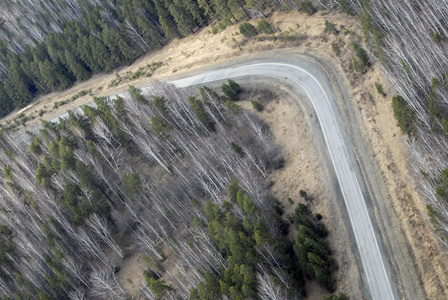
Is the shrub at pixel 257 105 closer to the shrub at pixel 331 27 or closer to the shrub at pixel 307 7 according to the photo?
the shrub at pixel 331 27

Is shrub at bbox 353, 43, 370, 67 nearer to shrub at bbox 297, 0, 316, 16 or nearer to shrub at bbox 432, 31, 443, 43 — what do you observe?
shrub at bbox 432, 31, 443, 43

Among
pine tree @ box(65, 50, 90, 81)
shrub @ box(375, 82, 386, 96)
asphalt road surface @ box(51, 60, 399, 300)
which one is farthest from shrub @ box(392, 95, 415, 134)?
pine tree @ box(65, 50, 90, 81)

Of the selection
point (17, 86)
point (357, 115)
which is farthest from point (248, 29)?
point (17, 86)

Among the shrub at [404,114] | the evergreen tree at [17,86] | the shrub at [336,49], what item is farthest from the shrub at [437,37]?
the evergreen tree at [17,86]

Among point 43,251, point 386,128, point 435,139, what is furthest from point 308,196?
point 43,251

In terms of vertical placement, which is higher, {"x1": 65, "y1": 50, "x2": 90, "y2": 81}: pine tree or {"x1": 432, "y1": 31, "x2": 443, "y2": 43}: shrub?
{"x1": 65, "y1": 50, "x2": 90, "y2": 81}: pine tree

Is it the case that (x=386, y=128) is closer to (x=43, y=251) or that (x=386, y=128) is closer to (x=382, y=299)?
(x=382, y=299)

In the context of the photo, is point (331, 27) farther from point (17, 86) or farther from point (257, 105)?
point (17, 86)
